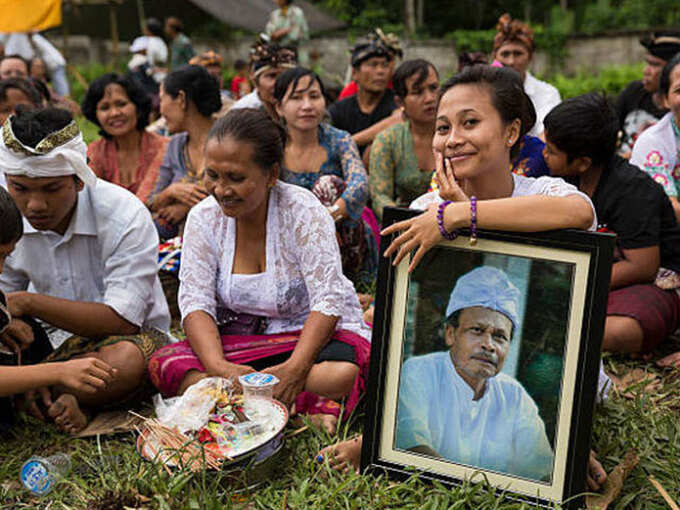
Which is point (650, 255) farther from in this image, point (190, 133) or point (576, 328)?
point (190, 133)

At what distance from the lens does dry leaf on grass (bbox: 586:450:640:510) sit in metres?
2.10

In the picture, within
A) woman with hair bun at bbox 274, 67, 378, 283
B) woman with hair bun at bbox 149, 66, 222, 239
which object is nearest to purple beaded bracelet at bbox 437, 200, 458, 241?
woman with hair bun at bbox 274, 67, 378, 283

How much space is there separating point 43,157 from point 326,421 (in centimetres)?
157

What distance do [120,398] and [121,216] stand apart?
2.71 ft

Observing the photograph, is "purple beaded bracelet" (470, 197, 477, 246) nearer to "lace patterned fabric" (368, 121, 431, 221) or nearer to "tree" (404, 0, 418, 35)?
"lace patterned fabric" (368, 121, 431, 221)

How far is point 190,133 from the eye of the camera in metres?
4.84

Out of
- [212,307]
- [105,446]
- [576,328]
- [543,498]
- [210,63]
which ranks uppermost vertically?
[210,63]

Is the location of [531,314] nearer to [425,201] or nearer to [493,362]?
[493,362]

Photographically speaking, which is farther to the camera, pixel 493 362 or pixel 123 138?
pixel 123 138

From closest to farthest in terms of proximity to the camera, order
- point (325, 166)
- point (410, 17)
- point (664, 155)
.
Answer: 1. point (664, 155)
2. point (325, 166)
3. point (410, 17)

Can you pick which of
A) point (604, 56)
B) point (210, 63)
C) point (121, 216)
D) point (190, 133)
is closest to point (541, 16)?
point (604, 56)

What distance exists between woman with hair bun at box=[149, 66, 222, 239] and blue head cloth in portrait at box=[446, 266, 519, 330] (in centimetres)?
286

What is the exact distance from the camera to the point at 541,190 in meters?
2.22

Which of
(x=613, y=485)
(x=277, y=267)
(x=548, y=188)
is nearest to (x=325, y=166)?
(x=277, y=267)
